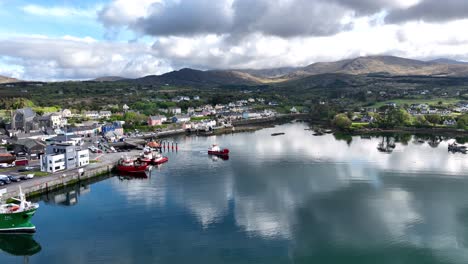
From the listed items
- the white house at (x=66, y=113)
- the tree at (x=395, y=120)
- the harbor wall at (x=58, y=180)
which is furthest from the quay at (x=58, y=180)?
the tree at (x=395, y=120)

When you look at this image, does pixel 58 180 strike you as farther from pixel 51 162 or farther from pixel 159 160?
pixel 159 160

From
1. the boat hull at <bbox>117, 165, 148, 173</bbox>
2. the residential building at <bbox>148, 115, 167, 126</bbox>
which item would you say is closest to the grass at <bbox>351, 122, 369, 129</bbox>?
the residential building at <bbox>148, 115, 167, 126</bbox>

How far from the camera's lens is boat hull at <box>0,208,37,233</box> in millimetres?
16656

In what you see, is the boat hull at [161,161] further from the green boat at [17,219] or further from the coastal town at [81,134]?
the green boat at [17,219]

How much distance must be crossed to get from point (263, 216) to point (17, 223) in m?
11.2

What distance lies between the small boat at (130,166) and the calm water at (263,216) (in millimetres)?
995

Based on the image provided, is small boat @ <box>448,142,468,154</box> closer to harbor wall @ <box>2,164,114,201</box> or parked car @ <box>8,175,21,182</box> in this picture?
harbor wall @ <box>2,164,114,201</box>

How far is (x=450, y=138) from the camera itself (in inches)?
1750

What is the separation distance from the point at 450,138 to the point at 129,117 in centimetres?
4188

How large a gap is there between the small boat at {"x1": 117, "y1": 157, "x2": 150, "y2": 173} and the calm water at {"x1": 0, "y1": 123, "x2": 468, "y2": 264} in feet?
3.26

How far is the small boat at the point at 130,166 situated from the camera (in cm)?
2741

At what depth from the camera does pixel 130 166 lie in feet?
90.0

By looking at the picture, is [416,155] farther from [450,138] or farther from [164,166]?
[164,166]

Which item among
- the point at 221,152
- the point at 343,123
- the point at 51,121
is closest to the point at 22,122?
the point at 51,121
